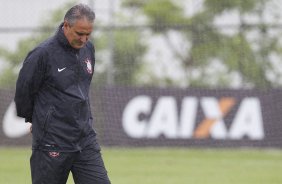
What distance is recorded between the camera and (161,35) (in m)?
20.7

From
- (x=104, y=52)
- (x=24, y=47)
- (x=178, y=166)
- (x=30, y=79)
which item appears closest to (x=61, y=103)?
(x=30, y=79)

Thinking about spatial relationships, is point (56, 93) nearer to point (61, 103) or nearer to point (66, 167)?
point (61, 103)

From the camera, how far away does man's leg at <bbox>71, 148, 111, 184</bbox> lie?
6.83 metres

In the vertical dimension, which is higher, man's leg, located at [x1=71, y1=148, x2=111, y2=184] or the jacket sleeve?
the jacket sleeve

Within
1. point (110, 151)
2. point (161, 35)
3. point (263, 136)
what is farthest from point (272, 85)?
Result: point (110, 151)

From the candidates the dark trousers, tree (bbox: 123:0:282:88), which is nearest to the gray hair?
the dark trousers

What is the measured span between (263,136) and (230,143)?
80cm

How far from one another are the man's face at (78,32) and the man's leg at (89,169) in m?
0.96

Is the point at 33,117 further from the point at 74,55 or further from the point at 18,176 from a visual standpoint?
the point at 18,176

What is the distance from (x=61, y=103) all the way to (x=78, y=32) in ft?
2.06

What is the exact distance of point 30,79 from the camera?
22.0ft

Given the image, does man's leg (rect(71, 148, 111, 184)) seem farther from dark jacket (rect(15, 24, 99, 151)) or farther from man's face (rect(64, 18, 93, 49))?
man's face (rect(64, 18, 93, 49))

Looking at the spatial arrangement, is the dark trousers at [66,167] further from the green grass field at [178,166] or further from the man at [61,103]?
the green grass field at [178,166]

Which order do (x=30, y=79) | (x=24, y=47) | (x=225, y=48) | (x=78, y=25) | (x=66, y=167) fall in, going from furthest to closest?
(x=24, y=47)
(x=225, y=48)
(x=66, y=167)
(x=30, y=79)
(x=78, y=25)
